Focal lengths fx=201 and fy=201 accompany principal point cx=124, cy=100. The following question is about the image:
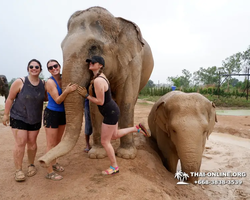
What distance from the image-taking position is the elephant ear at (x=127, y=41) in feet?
11.5

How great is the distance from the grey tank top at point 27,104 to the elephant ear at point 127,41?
1492 millimetres

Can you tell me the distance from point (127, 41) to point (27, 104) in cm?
195

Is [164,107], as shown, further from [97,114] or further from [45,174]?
[45,174]

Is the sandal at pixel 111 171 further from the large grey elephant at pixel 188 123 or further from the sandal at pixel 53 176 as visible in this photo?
the large grey elephant at pixel 188 123

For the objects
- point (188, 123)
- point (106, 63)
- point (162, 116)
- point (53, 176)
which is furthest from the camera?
point (162, 116)

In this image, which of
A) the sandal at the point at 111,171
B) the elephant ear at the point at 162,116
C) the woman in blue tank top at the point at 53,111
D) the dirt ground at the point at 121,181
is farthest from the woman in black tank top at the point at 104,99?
the elephant ear at the point at 162,116

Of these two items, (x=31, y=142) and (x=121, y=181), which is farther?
(x=31, y=142)

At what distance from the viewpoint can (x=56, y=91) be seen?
2920 mm

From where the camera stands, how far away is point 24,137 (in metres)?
3.05

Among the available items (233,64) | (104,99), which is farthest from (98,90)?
(233,64)

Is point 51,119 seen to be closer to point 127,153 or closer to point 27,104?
point 27,104

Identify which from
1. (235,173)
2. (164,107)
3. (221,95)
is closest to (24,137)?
(164,107)

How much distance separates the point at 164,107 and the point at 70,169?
2.04 meters

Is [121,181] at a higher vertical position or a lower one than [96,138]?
lower
